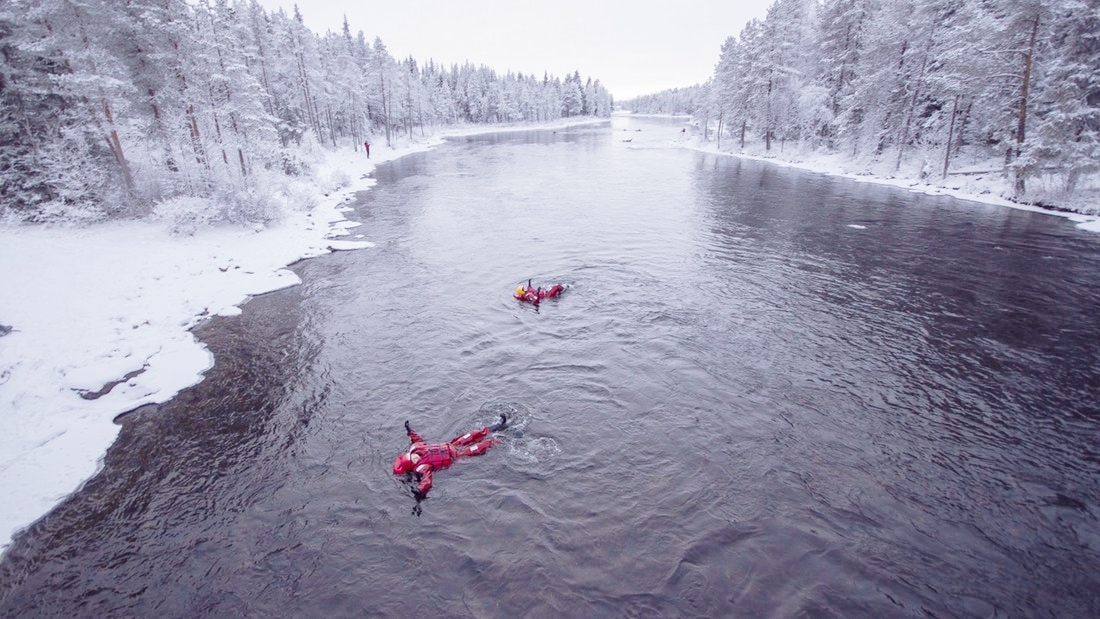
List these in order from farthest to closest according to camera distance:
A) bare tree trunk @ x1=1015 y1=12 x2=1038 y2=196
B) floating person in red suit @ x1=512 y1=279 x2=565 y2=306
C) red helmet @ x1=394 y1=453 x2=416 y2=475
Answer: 1. bare tree trunk @ x1=1015 y1=12 x2=1038 y2=196
2. floating person in red suit @ x1=512 y1=279 x2=565 y2=306
3. red helmet @ x1=394 y1=453 x2=416 y2=475

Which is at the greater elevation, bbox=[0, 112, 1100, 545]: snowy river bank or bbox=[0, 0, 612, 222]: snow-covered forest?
bbox=[0, 0, 612, 222]: snow-covered forest

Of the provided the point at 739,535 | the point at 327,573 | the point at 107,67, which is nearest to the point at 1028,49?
the point at 739,535

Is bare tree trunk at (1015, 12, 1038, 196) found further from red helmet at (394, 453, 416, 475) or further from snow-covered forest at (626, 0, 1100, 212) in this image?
red helmet at (394, 453, 416, 475)

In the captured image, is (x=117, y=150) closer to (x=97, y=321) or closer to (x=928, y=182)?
(x=97, y=321)

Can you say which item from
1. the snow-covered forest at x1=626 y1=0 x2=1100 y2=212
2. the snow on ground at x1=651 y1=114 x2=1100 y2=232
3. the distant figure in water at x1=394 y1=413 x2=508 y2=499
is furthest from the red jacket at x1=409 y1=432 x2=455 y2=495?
the snow-covered forest at x1=626 y1=0 x2=1100 y2=212

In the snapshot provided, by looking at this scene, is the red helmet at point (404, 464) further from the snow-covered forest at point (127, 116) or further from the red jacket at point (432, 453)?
the snow-covered forest at point (127, 116)

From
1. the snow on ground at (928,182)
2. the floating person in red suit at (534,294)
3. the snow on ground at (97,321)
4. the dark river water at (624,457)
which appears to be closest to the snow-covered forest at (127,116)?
the snow on ground at (97,321)
